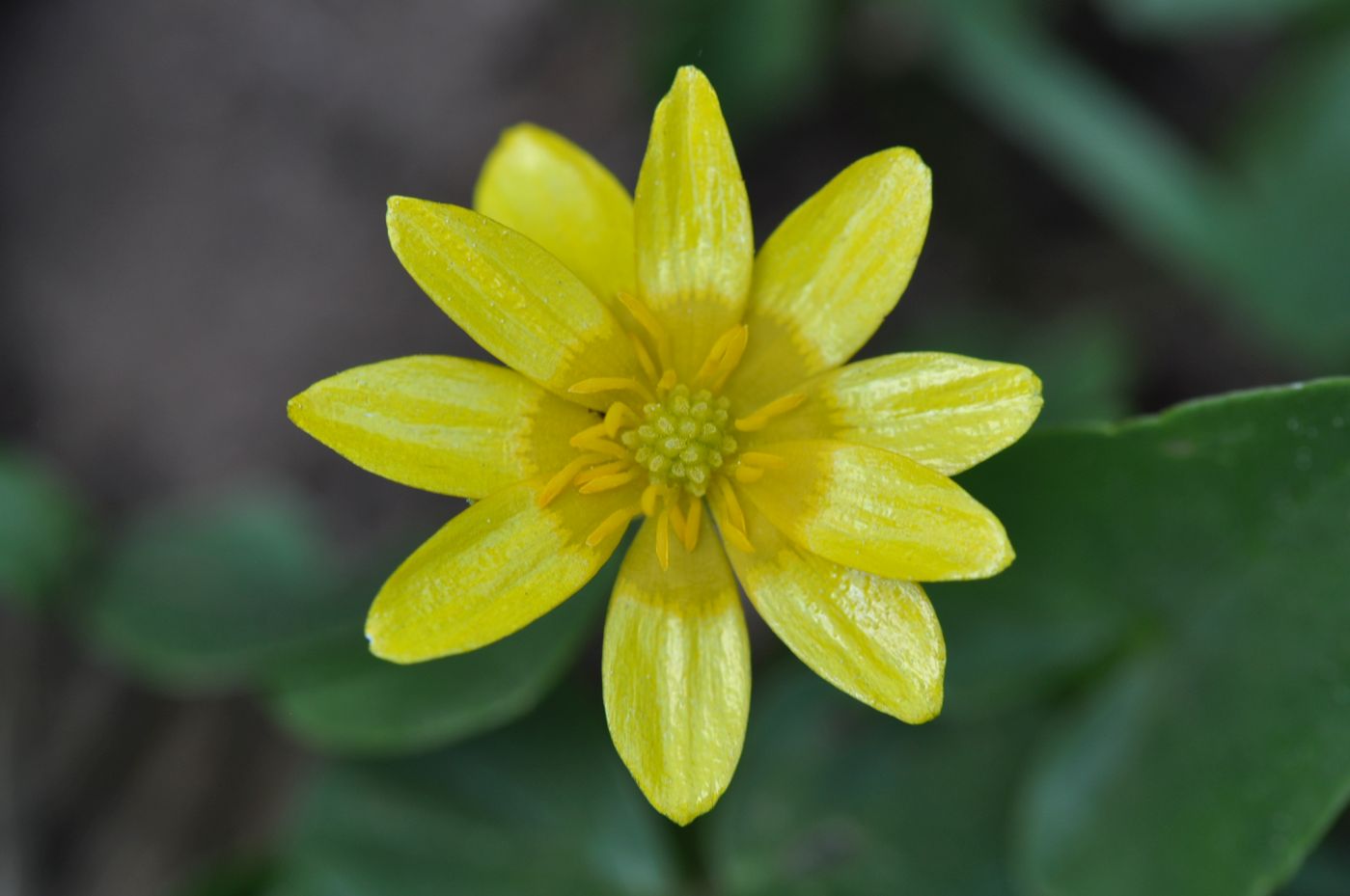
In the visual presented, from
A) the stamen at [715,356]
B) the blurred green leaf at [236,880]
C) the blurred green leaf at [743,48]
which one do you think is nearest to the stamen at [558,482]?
the stamen at [715,356]

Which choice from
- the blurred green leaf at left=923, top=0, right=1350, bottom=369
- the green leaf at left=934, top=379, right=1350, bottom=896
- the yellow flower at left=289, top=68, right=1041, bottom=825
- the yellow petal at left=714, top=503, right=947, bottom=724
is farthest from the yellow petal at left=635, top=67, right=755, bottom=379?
the blurred green leaf at left=923, top=0, right=1350, bottom=369

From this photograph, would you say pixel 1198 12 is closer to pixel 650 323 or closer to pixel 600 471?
pixel 650 323

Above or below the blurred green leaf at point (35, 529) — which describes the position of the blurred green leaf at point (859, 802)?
above

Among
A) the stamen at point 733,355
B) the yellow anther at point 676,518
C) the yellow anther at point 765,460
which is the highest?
the stamen at point 733,355

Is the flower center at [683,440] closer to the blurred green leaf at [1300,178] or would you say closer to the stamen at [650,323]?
the stamen at [650,323]

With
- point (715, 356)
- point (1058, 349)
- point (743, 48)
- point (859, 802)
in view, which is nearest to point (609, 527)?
point (715, 356)

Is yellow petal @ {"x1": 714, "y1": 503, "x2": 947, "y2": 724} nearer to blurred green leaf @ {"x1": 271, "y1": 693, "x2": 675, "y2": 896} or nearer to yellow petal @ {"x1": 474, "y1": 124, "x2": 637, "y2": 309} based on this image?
yellow petal @ {"x1": 474, "y1": 124, "x2": 637, "y2": 309}
